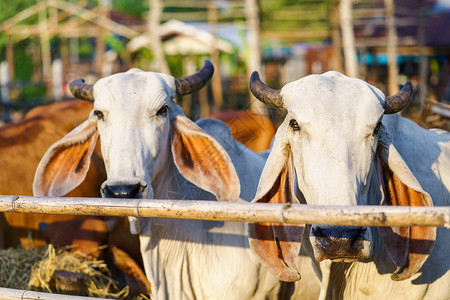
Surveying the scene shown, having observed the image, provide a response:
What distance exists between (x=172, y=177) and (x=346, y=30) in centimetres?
805

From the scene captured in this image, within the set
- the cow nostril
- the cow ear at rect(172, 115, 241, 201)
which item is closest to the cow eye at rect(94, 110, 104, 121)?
the cow ear at rect(172, 115, 241, 201)

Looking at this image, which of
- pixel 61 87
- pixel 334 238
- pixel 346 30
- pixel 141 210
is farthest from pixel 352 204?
pixel 61 87

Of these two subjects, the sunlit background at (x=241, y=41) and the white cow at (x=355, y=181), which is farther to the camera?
the sunlit background at (x=241, y=41)

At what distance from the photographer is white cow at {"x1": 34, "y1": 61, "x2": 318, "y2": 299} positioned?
3258 millimetres

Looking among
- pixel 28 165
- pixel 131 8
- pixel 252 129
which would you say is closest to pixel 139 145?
pixel 252 129

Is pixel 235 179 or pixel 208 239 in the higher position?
pixel 235 179

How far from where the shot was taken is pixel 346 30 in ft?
35.5

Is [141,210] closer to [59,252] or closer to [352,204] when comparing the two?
[352,204]

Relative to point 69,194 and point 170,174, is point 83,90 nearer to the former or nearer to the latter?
point 170,174

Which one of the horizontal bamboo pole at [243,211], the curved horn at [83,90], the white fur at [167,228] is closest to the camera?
the horizontal bamboo pole at [243,211]

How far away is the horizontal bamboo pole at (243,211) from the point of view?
83.4 inches

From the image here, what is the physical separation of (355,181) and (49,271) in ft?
8.48

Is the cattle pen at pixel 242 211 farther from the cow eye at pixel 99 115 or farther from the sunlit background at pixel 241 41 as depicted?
the sunlit background at pixel 241 41

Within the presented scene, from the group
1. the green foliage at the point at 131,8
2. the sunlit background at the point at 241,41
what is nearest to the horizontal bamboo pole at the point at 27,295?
the sunlit background at the point at 241,41
